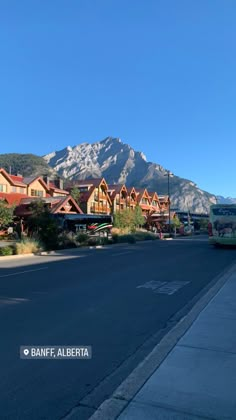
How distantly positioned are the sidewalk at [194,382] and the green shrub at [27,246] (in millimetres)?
18737

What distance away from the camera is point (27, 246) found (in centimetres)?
A: 2427

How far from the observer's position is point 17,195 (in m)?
54.6

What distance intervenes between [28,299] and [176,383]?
5.37m

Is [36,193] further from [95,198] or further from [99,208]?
[99,208]

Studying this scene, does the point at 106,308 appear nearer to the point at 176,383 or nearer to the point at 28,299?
the point at 28,299

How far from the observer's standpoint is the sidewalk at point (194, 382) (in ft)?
11.6

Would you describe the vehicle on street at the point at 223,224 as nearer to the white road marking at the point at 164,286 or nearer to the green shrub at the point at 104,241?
the green shrub at the point at 104,241

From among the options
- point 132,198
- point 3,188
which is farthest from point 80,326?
point 132,198

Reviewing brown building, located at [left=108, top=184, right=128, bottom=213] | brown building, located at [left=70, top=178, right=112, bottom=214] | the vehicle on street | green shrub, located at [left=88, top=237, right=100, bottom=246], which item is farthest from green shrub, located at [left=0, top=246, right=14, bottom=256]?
brown building, located at [left=108, top=184, right=128, bottom=213]

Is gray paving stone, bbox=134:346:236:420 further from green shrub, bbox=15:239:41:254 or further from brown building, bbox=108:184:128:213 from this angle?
brown building, bbox=108:184:128:213

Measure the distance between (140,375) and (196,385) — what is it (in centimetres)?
63

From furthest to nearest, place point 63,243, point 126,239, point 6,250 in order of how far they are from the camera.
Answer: point 126,239, point 63,243, point 6,250

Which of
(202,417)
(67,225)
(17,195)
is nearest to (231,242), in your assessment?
(67,225)

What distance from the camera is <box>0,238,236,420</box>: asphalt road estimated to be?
4045mm
